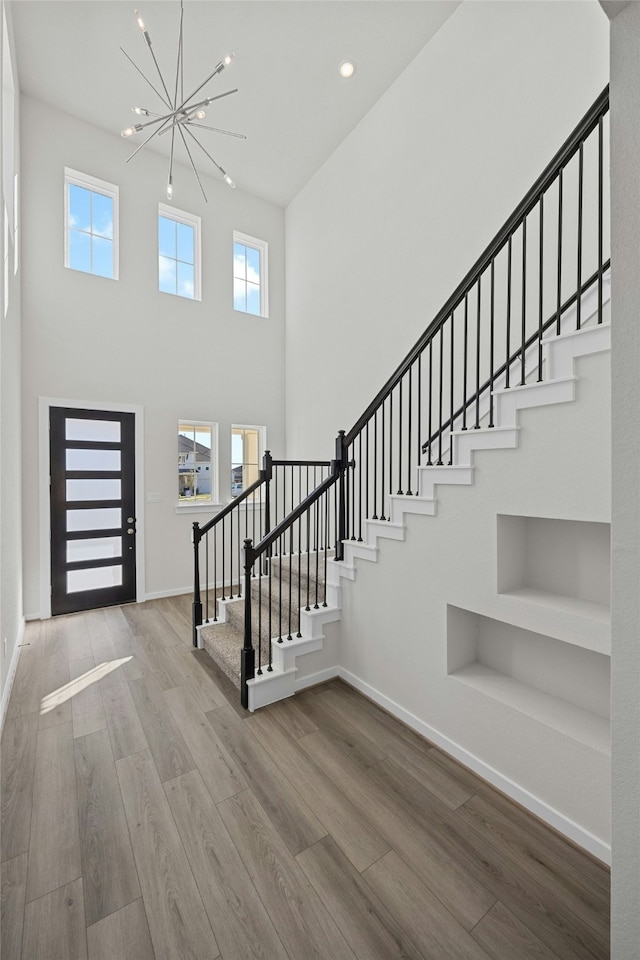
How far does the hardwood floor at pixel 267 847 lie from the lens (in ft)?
4.70

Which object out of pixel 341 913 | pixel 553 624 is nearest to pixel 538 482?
pixel 553 624

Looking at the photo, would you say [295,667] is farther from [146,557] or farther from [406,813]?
[146,557]

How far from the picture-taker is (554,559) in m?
2.18

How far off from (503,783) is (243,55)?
6372mm

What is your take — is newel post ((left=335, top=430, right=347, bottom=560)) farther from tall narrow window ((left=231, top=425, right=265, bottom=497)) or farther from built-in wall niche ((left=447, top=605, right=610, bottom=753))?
tall narrow window ((left=231, top=425, right=265, bottom=497))

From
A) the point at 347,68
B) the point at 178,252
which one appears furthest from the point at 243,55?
the point at 178,252

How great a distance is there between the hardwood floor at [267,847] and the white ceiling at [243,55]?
5912mm

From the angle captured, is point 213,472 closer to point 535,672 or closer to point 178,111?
point 178,111

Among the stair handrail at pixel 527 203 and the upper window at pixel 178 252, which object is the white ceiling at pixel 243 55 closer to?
the upper window at pixel 178 252

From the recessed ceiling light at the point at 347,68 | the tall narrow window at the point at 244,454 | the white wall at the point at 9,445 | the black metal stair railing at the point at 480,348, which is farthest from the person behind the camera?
the tall narrow window at the point at 244,454

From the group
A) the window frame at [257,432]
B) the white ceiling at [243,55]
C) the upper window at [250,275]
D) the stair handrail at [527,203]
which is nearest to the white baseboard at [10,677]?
the window frame at [257,432]

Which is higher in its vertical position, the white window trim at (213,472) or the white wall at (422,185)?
the white wall at (422,185)

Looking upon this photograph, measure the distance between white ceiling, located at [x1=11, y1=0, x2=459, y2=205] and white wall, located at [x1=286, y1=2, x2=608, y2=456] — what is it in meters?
0.30

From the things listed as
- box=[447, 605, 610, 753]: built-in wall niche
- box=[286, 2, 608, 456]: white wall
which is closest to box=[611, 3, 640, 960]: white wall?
box=[447, 605, 610, 753]: built-in wall niche
